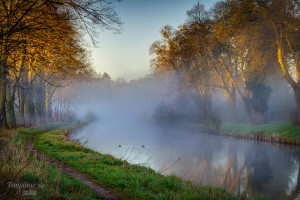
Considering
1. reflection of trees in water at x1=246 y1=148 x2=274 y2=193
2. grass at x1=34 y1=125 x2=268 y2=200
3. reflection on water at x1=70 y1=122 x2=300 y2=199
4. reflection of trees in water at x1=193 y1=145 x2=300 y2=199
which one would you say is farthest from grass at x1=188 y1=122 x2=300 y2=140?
grass at x1=34 y1=125 x2=268 y2=200

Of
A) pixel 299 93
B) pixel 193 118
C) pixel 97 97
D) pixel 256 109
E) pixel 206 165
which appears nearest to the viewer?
pixel 206 165

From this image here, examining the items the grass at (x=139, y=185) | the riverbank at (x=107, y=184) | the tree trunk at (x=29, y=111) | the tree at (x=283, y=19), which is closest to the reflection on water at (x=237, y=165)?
the grass at (x=139, y=185)

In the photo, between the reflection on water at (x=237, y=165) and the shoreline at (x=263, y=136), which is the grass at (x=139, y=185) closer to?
the reflection on water at (x=237, y=165)

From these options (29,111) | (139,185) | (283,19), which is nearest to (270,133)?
(283,19)

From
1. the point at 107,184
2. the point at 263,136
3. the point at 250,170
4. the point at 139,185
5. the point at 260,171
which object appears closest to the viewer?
the point at 139,185

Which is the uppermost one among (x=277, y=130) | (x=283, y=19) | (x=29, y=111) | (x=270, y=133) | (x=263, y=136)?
(x=283, y=19)

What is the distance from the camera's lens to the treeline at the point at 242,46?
18.3m

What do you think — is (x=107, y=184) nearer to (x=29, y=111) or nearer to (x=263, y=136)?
(x=263, y=136)

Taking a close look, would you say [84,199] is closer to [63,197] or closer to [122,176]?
[63,197]

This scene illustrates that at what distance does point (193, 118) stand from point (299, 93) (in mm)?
15080

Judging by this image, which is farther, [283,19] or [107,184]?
[283,19]

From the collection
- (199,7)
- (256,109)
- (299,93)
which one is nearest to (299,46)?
(299,93)

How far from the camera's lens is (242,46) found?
20250 mm

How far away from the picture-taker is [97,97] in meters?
96.0
